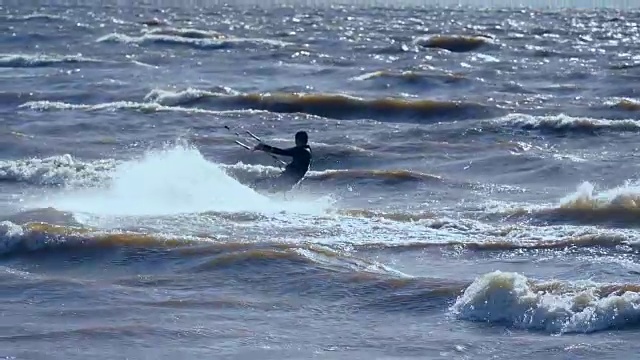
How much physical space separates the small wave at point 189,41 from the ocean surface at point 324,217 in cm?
1299

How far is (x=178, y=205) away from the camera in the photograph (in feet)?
68.1

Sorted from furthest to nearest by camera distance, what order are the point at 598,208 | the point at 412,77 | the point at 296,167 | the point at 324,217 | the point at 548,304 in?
the point at 412,77 → the point at 296,167 → the point at 598,208 → the point at 324,217 → the point at 548,304

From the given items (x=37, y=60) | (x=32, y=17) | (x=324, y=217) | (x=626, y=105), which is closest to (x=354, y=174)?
(x=324, y=217)

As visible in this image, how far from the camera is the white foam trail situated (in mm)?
20406

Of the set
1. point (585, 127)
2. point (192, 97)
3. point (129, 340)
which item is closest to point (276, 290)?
point (129, 340)

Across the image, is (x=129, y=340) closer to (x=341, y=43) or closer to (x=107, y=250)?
(x=107, y=250)

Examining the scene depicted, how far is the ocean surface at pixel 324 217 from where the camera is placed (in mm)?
13273

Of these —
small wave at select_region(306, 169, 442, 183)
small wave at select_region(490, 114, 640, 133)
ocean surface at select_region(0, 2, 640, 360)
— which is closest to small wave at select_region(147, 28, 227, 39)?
ocean surface at select_region(0, 2, 640, 360)

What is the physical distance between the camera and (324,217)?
19.8 metres

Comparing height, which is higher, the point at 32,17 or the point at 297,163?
the point at 32,17

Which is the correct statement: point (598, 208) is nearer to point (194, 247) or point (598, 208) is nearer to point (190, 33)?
point (194, 247)

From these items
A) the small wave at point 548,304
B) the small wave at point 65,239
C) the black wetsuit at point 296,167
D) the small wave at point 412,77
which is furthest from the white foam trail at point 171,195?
the small wave at point 412,77

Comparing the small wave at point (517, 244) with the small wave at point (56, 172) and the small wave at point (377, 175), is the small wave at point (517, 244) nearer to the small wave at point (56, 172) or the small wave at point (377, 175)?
the small wave at point (377, 175)

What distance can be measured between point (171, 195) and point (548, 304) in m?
8.68
